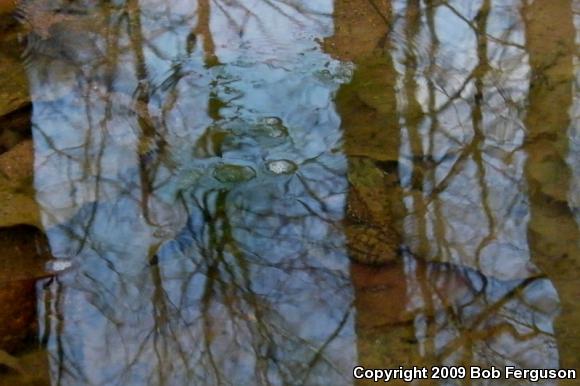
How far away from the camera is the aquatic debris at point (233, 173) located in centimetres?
317

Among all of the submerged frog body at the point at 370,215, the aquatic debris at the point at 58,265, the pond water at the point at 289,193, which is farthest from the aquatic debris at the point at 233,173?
the aquatic debris at the point at 58,265

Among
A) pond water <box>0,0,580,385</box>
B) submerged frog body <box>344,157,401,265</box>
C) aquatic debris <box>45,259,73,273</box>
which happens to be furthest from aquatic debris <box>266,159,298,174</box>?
aquatic debris <box>45,259,73,273</box>

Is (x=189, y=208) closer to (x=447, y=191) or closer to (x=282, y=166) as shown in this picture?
(x=282, y=166)

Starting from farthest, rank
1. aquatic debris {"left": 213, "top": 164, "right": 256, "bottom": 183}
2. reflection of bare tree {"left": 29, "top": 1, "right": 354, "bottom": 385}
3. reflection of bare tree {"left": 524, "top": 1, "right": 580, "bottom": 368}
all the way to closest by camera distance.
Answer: aquatic debris {"left": 213, "top": 164, "right": 256, "bottom": 183} < reflection of bare tree {"left": 524, "top": 1, "right": 580, "bottom": 368} < reflection of bare tree {"left": 29, "top": 1, "right": 354, "bottom": 385}

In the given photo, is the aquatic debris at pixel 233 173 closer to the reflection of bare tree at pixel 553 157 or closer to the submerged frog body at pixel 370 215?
the submerged frog body at pixel 370 215

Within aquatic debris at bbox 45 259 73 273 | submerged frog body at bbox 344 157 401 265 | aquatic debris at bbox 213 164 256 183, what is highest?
aquatic debris at bbox 213 164 256 183

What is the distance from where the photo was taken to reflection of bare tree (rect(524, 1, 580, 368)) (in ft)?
8.73

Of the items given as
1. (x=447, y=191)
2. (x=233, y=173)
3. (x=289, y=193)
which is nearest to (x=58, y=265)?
(x=233, y=173)

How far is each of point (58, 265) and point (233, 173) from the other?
0.77 m

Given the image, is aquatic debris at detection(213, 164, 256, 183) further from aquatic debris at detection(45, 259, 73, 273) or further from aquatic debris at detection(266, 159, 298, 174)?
aquatic debris at detection(45, 259, 73, 273)

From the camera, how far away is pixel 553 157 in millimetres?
3230

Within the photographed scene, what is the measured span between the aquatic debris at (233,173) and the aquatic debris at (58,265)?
0.67 m

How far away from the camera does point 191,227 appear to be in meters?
2.96

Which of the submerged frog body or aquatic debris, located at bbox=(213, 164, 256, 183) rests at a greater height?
aquatic debris, located at bbox=(213, 164, 256, 183)
